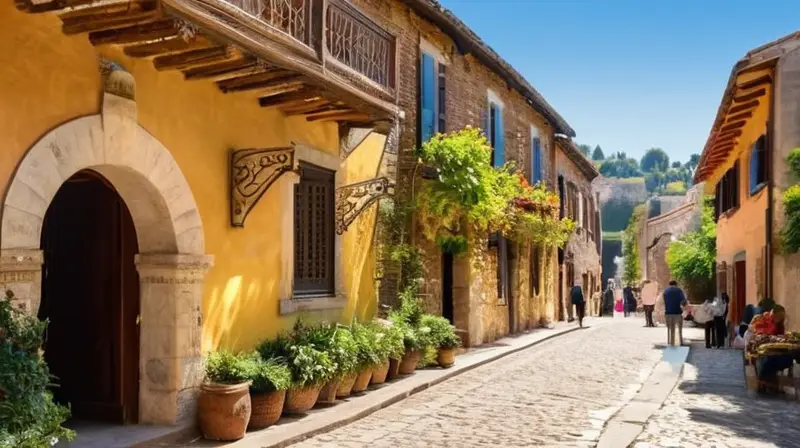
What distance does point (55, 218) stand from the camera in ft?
26.2

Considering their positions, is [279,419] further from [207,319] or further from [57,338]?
[57,338]

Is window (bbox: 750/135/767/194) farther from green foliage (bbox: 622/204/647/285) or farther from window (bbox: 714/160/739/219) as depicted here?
green foliage (bbox: 622/204/647/285)

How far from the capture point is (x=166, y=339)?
743 centimetres

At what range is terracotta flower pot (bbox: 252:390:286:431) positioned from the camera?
7887 mm

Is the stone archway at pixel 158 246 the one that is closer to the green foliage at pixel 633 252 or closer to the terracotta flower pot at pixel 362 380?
the terracotta flower pot at pixel 362 380

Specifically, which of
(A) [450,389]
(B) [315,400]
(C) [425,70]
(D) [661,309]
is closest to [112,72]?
(B) [315,400]

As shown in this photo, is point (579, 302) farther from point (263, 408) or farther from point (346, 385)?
point (263, 408)

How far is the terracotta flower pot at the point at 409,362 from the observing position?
1184 centimetres

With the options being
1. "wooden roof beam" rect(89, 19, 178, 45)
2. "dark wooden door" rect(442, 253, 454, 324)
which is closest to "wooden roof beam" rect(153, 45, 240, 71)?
"wooden roof beam" rect(89, 19, 178, 45)

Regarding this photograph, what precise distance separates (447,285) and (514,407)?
292 inches

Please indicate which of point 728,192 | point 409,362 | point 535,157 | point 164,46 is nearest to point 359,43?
point 164,46

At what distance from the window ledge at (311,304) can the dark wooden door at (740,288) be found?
12.1 meters

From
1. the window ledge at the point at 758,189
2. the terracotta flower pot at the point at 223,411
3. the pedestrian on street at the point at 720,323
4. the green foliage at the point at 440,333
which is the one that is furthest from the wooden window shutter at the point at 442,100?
the terracotta flower pot at the point at 223,411

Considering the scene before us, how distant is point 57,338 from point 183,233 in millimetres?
1724
